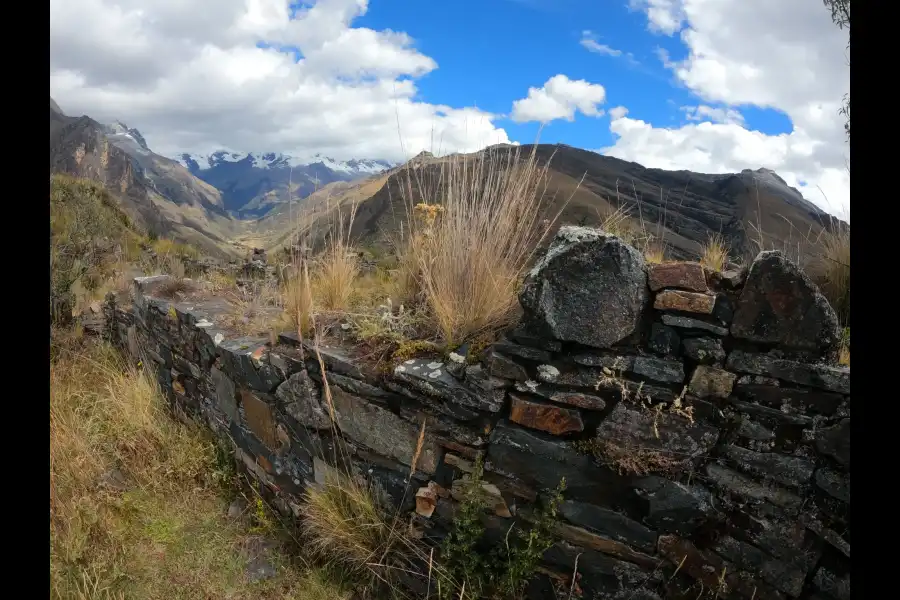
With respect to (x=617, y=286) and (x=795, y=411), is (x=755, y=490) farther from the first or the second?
(x=617, y=286)

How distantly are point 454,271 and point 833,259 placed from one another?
1941 millimetres

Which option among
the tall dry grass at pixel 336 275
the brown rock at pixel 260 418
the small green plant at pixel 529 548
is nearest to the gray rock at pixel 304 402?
the brown rock at pixel 260 418

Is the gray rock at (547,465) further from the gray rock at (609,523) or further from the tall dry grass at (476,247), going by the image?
the tall dry grass at (476,247)

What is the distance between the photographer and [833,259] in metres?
2.58

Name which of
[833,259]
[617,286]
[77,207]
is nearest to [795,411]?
[617,286]

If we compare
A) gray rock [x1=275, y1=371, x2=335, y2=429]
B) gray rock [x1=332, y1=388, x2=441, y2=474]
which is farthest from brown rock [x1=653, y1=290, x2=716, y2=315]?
gray rock [x1=275, y1=371, x2=335, y2=429]

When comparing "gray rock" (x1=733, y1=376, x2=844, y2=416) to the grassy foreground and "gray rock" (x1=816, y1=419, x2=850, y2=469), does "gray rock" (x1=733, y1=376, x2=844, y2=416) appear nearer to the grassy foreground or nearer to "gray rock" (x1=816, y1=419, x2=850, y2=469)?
"gray rock" (x1=816, y1=419, x2=850, y2=469)

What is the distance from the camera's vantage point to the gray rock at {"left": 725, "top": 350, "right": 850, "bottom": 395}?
1.77 meters

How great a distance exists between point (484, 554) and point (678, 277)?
4.98 ft

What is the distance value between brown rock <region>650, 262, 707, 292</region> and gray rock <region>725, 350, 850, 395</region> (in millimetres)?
296

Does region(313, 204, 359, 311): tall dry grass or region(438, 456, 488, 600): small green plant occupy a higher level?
region(313, 204, 359, 311): tall dry grass

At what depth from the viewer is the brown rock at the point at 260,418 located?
3.21 meters

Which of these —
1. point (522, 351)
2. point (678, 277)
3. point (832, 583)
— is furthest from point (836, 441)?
point (522, 351)

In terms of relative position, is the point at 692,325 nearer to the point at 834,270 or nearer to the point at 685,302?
the point at 685,302
